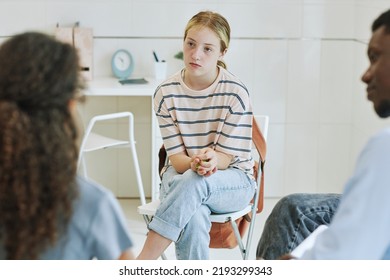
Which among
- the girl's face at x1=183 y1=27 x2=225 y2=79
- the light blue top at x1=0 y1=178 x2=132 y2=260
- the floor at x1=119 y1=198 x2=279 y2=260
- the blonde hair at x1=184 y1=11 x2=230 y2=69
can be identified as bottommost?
the floor at x1=119 y1=198 x2=279 y2=260

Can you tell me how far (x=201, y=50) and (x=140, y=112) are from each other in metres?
0.84

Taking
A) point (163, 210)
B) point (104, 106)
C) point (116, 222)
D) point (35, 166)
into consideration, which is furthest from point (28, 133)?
point (104, 106)

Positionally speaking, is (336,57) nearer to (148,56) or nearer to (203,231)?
(148,56)

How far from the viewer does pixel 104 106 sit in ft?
7.99

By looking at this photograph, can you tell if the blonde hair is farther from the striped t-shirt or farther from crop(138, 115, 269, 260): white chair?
crop(138, 115, 269, 260): white chair

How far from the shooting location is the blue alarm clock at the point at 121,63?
222 cm

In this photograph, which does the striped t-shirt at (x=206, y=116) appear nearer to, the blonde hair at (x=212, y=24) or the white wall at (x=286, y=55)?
the blonde hair at (x=212, y=24)

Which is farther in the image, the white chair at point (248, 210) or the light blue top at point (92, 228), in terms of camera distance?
the white chair at point (248, 210)

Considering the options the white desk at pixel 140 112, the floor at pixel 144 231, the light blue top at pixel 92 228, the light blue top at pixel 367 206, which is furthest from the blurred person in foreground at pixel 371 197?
the white desk at pixel 140 112

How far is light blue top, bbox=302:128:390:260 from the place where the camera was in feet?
3.63

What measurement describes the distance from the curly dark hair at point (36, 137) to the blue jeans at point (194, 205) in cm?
60

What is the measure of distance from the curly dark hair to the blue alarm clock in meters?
1.18

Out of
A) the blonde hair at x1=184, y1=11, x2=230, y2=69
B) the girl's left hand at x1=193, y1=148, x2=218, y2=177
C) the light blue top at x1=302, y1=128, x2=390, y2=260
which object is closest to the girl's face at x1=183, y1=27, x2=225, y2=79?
the blonde hair at x1=184, y1=11, x2=230, y2=69

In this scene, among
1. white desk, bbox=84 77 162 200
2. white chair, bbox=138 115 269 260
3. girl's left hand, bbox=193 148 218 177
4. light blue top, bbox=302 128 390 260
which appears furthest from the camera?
white desk, bbox=84 77 162 200
